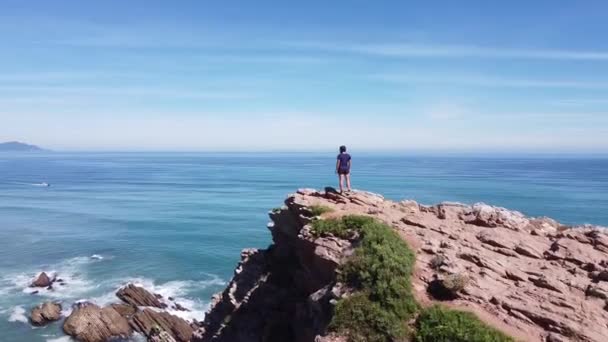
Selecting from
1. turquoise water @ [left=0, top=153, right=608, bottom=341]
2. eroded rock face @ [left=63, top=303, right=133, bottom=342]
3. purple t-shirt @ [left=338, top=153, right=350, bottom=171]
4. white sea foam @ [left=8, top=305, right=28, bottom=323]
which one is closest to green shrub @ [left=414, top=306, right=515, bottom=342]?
purple t-shirt @ [left=338, top=153, right=350, bottom=171]

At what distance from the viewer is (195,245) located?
6431 centimetres

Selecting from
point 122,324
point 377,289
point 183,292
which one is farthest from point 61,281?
point 377,289

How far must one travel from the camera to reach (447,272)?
16.4 metres

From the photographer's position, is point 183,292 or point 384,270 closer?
point 384,270

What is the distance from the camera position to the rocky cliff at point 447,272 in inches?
584

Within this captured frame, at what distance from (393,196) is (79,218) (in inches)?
2460

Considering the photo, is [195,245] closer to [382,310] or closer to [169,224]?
[169,224]

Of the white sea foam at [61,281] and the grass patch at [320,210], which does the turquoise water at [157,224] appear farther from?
the grass patch at [320,210]

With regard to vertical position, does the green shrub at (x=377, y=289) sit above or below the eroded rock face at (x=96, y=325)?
above

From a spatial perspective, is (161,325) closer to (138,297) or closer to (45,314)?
(138,297)

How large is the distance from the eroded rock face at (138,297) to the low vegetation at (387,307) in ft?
103

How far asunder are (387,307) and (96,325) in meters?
31.4

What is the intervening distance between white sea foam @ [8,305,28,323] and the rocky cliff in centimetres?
2233

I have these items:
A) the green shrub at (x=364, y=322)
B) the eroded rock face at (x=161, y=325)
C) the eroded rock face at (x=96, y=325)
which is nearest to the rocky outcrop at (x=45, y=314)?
the eroded rock face at (x=96, y=325)
